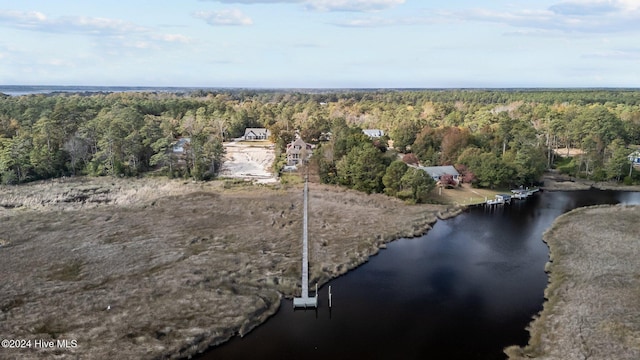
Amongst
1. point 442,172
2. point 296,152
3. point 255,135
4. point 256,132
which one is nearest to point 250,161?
point 296,152

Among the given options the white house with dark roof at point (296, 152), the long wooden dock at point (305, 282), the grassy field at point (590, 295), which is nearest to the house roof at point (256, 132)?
the white house with dark roof at point (296, 152)

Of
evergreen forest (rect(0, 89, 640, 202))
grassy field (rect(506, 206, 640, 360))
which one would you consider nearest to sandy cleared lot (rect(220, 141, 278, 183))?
evergreen forest (rect(0, 89, 640, 202))

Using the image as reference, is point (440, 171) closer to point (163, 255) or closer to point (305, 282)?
point (305, 282)

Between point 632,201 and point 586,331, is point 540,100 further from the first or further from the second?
point 586,331

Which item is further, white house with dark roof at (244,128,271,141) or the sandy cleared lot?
white house with dark roof at (244,128,271,141)

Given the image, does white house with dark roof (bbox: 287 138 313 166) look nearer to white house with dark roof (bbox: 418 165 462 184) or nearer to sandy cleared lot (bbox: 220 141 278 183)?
sandy cleared lot (bbox: 220 141 278 183)

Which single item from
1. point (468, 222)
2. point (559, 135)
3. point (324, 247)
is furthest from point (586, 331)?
point (559, 135)

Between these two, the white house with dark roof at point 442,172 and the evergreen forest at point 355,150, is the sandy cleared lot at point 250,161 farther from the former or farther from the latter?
the white house with dark roof at point 442,172
